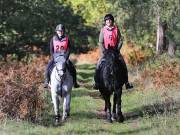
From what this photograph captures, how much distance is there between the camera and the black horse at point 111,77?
17.6m

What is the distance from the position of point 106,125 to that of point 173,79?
8.41 meters

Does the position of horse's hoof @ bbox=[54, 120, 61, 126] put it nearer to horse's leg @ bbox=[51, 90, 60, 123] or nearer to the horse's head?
horse's leg @ bbox=[51, 90, 60, 123]

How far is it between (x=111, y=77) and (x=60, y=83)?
5.26 feet

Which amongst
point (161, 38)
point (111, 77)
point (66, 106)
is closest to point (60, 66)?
point (66, 106)

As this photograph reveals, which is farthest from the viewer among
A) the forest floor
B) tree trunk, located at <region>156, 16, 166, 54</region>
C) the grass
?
tree trunk, located at <region>156, 16, 166, 54</region>

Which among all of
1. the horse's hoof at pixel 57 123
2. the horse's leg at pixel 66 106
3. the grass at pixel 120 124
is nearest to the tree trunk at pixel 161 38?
the grass at pixel 120 124

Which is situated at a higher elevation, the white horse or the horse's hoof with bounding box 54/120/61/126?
the white horse

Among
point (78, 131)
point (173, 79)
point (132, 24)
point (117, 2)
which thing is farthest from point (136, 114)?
point (132, 24)

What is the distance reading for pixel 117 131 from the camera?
16.0 m

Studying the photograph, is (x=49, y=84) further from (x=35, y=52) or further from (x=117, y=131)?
(x=35, y=52)

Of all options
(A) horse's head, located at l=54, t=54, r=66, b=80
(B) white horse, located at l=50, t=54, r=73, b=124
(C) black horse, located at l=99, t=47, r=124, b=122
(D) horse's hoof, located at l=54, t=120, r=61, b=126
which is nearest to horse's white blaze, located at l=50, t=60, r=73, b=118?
(B) white horse, located at l=50, t=54, r=73, b=124

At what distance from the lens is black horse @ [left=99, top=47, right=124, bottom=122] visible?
17.6 meters

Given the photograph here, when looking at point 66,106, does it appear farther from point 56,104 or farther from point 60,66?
point 60,66

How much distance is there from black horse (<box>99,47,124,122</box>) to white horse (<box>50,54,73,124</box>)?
1092 mm
